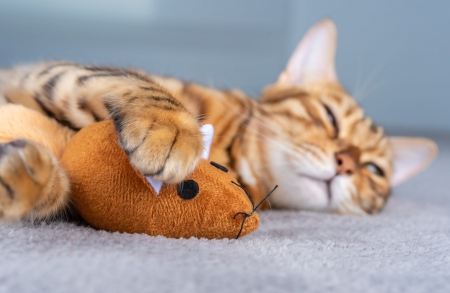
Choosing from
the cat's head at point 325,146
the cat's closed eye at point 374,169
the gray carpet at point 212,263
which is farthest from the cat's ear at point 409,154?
the gray carpet at point 212,263

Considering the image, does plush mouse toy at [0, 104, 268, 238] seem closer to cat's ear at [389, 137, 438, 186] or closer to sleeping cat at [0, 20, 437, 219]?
sleeping cat at [0, 20, 437, 219]

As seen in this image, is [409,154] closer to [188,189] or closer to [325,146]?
[325,146]

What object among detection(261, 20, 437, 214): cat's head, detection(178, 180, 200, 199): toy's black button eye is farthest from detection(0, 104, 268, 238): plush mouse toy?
detection(261, 20, 437, 214): cat's head

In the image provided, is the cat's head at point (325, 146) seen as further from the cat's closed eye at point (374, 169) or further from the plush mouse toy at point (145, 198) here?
the plush mouse toy at point (145, 198)

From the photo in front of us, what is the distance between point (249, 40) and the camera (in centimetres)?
312

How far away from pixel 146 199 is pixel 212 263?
0.15m

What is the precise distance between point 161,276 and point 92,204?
223 mm

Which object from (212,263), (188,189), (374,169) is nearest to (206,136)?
(188,189)

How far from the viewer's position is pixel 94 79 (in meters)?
0.88

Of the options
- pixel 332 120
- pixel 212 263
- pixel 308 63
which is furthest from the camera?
pixel 308 63

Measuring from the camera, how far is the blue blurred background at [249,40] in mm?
2742

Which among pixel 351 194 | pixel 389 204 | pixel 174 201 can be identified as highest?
pixel 174 201

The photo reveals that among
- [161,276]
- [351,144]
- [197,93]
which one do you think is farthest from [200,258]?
[351,144]

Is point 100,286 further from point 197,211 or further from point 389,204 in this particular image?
point 389,204
